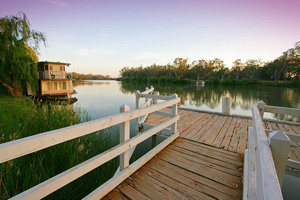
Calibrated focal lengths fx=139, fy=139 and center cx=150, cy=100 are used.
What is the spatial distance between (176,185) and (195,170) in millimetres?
588

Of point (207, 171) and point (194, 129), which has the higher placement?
point (194, 129)

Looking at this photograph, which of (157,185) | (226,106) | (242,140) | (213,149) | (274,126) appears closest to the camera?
(157,185)

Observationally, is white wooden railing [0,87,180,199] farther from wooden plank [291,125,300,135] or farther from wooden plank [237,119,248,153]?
wooden plank [291,125,300,135]

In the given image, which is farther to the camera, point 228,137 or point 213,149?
point 228,137

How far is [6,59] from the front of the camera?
12195 mm

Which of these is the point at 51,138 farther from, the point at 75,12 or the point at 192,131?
the point at 75,12

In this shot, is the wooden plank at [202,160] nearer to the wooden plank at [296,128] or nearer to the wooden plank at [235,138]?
the wooden plank at [235,138]

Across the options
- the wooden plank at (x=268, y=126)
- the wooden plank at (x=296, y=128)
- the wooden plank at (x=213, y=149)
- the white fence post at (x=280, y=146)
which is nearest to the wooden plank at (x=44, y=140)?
the white fence post at (x=280, y=146)

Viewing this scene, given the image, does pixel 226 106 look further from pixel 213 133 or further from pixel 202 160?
pixel 202 160

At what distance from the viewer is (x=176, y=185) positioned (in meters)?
2.30

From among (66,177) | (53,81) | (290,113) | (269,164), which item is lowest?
(66,177)

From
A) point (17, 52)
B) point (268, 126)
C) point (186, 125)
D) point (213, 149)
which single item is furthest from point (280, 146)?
point (17, 52)

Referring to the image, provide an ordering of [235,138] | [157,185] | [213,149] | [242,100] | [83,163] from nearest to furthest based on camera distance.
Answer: [83,163] < [157,185] < [213,149] < [235,138] < [242,100]

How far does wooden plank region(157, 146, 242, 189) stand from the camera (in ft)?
7.77
